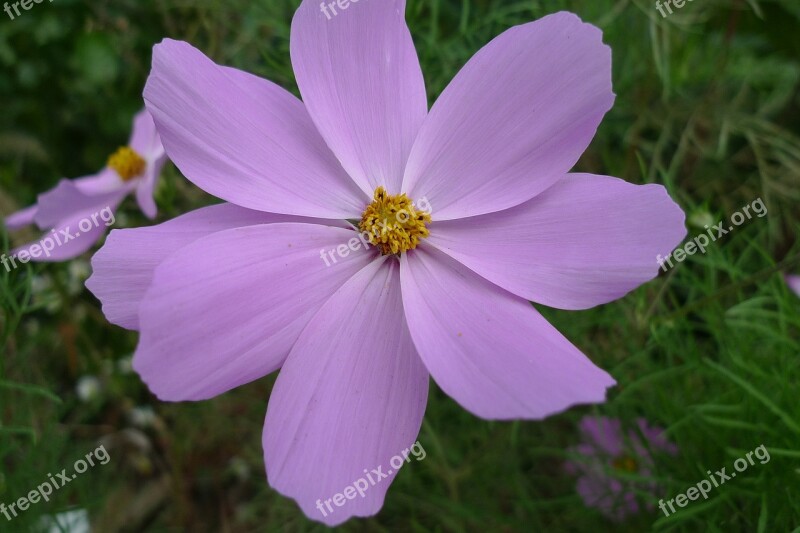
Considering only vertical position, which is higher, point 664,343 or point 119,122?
point 119,122

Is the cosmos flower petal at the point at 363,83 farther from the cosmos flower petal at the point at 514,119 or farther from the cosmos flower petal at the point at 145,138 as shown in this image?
the cosmos flower petal at the point at 145,138

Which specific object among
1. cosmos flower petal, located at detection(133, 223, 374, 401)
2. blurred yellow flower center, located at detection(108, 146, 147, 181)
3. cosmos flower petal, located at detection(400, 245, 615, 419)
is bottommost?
cosmos flower petal, located at detection(400, 245, 615, 419)

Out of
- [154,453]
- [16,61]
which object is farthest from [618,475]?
[16,61]

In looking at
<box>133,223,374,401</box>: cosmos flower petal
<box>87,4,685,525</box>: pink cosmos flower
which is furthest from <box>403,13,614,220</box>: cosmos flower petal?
<box>133,223,374,401</box>: cosmos flower petal

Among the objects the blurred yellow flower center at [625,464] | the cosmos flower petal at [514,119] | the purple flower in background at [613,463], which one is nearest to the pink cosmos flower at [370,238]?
the cosmos flower petal at [514,119]

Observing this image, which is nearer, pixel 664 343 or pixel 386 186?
pixel 386 186

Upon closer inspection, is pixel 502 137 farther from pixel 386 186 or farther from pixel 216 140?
pixel 216 140

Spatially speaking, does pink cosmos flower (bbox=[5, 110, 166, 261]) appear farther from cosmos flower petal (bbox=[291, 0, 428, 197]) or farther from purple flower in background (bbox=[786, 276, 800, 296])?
purple flower in background (bbox=[786, 276, 800, 296])

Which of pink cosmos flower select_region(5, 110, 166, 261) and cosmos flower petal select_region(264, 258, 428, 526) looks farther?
pink cosmos flower select_region(5, 110, 166, 261)
